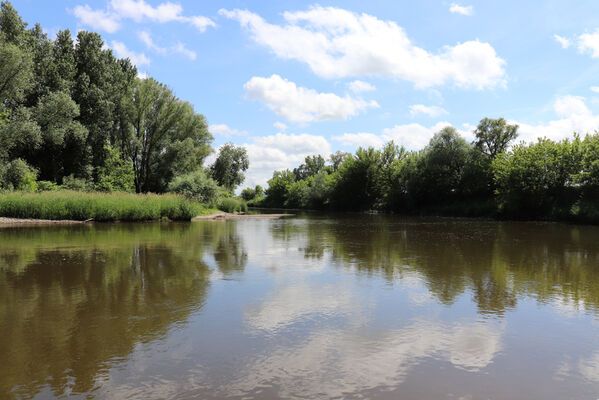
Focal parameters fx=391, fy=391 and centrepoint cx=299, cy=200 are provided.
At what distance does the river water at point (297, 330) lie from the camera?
3758mm

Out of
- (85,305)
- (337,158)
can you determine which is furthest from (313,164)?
(85,305)

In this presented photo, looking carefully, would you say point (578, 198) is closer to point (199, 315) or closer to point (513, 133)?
point (513, 133)

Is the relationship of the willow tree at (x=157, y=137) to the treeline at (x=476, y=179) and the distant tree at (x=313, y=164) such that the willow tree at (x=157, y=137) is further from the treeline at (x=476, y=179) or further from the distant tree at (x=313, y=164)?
the distant tree at (x=313, y=164)

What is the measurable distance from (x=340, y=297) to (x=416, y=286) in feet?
6.23

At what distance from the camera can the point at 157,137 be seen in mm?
47938

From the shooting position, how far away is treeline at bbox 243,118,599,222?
40.0 meters

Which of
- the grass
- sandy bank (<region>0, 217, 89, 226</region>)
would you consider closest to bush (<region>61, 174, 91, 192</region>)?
the grass

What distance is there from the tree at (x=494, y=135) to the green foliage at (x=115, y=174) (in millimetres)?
49313

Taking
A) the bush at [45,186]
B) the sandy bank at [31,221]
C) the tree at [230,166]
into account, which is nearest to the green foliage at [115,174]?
the bush at [45,186]

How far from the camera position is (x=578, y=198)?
39.1 meters

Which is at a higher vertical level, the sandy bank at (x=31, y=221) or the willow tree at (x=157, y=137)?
the willow tree at (x=157, y=137)

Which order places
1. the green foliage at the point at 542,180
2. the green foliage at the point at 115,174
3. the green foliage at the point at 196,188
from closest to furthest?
the green foliage at the point at 196,188 < the green foliage at the point at 542,180 < the green foliage at the point at 115,174

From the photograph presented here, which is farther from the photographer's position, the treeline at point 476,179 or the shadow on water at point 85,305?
the treeline at point 476,179

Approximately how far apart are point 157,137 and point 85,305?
44731mm
